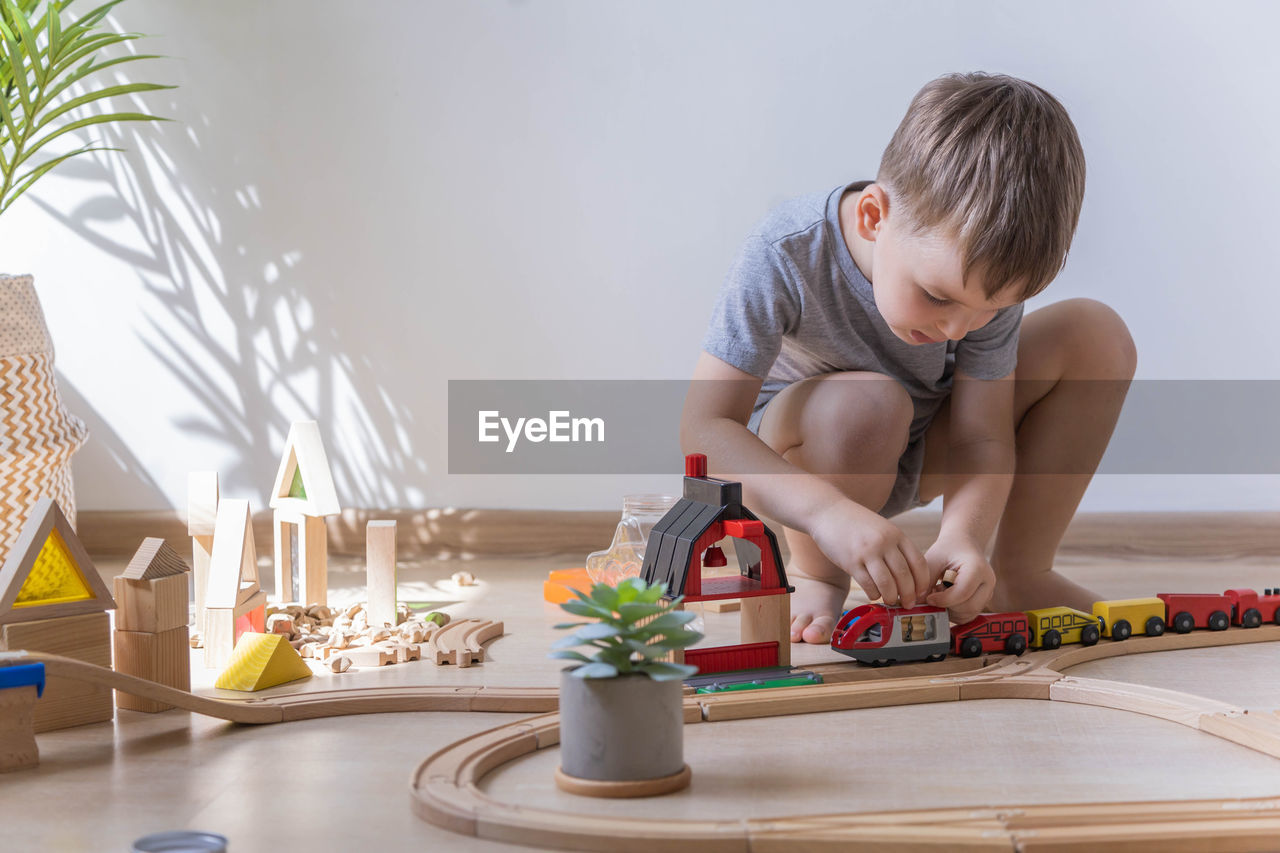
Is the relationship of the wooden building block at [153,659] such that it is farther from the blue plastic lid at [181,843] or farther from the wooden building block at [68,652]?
the blue plastic lid at [181,843]

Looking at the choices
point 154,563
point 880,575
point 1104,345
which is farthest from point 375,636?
point 1104,345

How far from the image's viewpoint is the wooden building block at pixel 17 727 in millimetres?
740

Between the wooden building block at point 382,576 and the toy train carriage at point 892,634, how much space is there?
48 cm

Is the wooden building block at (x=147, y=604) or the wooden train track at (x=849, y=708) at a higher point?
the wooden building block at (x=147, y=604)

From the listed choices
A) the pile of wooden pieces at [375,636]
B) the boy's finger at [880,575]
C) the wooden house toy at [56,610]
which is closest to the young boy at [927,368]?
the boy's finger at [880,575]

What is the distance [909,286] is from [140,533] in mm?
1285

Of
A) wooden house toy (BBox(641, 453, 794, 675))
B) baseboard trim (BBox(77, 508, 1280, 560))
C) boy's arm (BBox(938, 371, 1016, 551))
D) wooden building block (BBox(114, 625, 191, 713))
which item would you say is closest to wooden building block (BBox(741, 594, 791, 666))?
wooden house toy (BBox(641, 453, 794, 675))

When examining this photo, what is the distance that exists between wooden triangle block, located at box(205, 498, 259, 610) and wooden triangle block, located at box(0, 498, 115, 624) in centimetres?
14

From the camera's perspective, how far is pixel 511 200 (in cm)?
172

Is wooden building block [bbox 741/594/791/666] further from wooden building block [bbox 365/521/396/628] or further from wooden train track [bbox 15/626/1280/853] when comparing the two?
wooden building block [bbox 365/521/396/628]

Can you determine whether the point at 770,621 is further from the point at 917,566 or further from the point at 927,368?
the point at 927,368

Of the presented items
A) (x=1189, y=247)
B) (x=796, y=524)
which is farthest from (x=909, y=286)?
(x=1189, y=247)

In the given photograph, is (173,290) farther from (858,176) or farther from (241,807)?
(241,807)

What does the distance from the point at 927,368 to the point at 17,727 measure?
97 cm
